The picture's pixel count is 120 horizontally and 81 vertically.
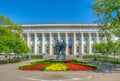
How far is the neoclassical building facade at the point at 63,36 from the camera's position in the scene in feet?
309

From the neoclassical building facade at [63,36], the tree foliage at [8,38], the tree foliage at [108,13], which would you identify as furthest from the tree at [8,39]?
the neoclassical building facade at [63,36]

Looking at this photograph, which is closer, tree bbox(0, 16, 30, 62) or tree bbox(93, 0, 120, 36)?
tree bbox(93, 0, 120, 36)

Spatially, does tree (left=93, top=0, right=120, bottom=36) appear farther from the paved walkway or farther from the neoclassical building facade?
the neoclassical building facade

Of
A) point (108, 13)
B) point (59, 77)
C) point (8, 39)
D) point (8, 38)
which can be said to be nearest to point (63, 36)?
point (8, 38)

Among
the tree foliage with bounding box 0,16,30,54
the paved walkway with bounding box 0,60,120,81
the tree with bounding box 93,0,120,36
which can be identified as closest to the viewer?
the paved walkway with bounding box 0,60,120,81

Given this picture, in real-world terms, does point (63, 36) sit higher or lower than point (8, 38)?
higher

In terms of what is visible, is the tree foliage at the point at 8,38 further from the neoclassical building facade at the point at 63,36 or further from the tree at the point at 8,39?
the neoclassical building facade at the point at 63,36

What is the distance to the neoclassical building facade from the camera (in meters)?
94.2

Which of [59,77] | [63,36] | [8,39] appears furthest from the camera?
[63,36]

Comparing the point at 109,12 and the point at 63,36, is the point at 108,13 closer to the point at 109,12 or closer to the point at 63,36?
the point at 109,12

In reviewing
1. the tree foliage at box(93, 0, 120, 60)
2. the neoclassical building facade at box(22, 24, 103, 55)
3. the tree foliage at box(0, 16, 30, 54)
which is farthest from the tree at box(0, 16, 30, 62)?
the neoclassical building facade at box(22, 24, 103, 55)

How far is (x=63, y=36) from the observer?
3782 inches

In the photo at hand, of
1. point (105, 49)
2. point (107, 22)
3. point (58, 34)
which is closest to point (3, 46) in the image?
point (107, 22)

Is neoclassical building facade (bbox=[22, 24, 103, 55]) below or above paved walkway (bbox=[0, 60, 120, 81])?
above
